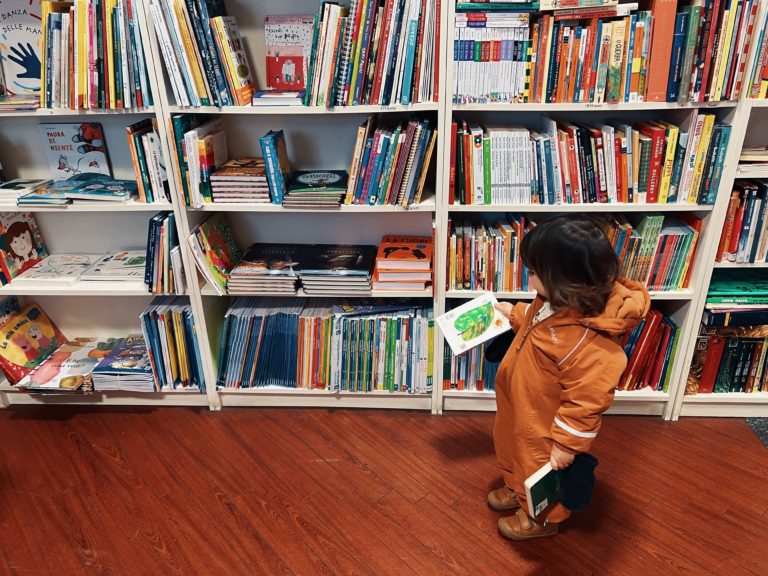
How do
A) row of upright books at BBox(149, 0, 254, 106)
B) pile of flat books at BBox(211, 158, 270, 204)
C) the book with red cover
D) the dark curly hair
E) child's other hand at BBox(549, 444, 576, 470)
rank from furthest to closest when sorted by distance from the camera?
pile of flat books at BBox(211, 158, 270, 204), row of upright books at BBox(149, 0, 254, 106), the book with red cover, child's other hand at BBox(549, 444, 576, 470), the dark curly hair

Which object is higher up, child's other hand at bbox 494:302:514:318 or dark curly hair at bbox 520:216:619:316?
dark curly hair at bbox 520:216:619:316

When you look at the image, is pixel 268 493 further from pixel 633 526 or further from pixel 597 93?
pixel 597 93

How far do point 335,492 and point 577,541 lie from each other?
0.81 meters

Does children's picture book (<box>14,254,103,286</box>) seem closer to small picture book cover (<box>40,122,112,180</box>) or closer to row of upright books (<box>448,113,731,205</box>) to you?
small picture book cover (<box>40,122,112,180</box>)

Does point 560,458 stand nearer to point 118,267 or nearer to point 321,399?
point 321,399

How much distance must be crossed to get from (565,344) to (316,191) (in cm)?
104

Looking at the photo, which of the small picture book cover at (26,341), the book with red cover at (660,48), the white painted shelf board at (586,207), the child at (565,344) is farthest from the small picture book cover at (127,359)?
the book with red cover at (660,48)

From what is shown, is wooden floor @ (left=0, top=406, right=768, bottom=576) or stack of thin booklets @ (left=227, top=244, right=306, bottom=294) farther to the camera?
stack of thin booklets @ (left=227, top=244, right=306, bottom=294)

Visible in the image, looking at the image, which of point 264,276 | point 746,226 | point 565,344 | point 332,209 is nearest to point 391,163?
point 332,209

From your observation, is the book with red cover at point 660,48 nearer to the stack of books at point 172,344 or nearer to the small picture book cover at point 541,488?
the small picture book cover at point 541,488

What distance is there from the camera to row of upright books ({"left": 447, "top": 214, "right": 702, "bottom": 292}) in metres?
2.05

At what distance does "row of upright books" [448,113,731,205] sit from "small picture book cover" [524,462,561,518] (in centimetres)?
95

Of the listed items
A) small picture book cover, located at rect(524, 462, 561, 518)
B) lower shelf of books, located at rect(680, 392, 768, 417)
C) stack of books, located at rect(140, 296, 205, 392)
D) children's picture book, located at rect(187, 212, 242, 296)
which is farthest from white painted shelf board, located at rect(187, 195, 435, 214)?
lower shelf of books, located at rect(680, 392, 768, 417)

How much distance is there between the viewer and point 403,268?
2.17m
